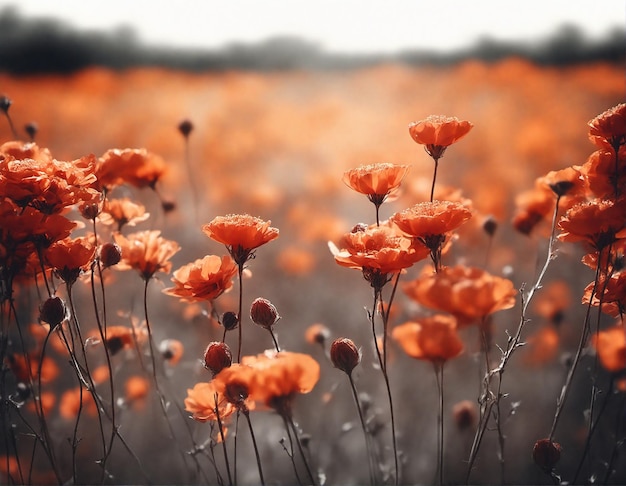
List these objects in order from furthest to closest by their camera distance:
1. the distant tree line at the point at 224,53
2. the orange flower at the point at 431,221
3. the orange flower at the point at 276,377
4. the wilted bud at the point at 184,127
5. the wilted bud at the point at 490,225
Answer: the distant tree line at the point at 224,53 → the wilted bud at the point at 184,127 → the wilted bud at the point at 490,225 → the orange flower at the point at 431,221 → the orange flower at the point at 276,377

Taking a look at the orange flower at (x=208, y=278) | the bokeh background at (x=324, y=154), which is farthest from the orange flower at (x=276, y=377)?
the bokeh background at (x=324, y=154)

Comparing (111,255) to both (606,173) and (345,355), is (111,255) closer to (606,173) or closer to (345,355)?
(345,355)

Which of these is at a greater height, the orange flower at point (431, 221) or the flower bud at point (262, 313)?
the orange flower at point (431, 221)

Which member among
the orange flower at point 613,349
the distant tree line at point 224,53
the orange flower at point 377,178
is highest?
the distant tree line at point 224,53

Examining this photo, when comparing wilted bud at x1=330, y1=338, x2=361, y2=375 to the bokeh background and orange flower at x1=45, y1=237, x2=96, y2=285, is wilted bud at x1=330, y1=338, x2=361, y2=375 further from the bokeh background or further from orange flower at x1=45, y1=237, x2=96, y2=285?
the bokeh background

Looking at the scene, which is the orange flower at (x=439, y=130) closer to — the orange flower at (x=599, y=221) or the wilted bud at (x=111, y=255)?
the orange flower at (x=599, y=221)

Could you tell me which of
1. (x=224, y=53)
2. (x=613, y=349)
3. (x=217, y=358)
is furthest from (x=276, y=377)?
(x=224, y=53)

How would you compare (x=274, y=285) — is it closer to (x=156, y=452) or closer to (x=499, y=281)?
(x=156, y=452)
